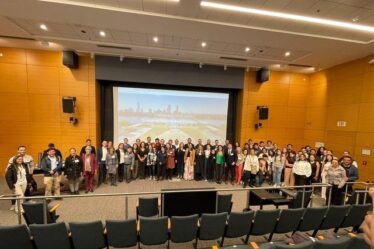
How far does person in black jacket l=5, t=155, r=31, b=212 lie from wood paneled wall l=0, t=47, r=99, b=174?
3480 millimetres

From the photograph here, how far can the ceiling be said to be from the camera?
461 cm

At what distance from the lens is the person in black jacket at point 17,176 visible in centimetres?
490

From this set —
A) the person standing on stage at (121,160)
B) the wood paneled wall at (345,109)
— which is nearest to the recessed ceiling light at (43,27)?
the person standing on stage at (121,160)

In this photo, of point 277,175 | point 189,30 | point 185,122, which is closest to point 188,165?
point 185,122

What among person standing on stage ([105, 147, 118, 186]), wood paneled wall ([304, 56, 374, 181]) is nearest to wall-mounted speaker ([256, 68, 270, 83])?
wood paneled wall ([304, 56, 374, 181])

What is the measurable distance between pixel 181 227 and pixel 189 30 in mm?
5151

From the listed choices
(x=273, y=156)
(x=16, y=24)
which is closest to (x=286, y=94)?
(x=273, y=156)

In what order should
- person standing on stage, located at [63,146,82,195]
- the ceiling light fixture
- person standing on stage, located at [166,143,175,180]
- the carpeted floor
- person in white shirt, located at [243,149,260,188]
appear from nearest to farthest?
the ceiling light fixture → the carpeted floor → person standing on stage, located at [63,146,82,195] → person in white shirt, located at [243,149,260,188] → person standing on stage, located at [166,143,175,180]

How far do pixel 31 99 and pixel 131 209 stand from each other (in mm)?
6651

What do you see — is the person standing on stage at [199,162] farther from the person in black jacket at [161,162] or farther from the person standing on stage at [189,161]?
the person in black jacket at [161,162]

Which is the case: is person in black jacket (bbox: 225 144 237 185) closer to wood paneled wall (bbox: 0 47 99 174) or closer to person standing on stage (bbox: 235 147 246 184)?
person standing on stage (bbox: 235 147 246 184)

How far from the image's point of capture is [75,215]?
197 inches

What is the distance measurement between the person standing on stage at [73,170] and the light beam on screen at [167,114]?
9.76 ft

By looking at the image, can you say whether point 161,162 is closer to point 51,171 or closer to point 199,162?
point 199,162
